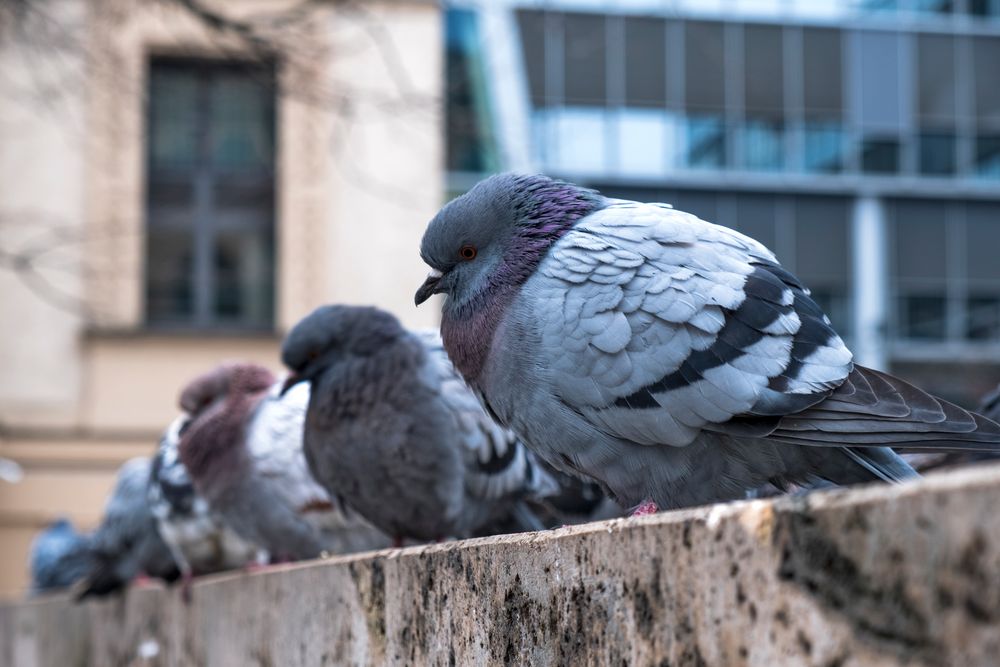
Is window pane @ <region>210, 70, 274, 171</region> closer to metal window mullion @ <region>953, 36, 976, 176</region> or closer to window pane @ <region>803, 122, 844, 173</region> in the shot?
window pane @ <region>803, 122, 844, 173</region>

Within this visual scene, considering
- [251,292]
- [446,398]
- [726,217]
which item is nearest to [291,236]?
[251,292]

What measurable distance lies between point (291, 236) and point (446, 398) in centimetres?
1271

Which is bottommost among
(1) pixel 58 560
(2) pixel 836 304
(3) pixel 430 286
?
(1) pixel 58 560

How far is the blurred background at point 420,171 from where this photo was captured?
16359 mm

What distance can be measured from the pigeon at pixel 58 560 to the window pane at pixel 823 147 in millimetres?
12197

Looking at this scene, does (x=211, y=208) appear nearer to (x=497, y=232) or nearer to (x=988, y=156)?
(x=988, y=156)

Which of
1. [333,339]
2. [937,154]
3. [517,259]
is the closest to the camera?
[517,259]

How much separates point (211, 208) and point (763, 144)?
778 centimetres

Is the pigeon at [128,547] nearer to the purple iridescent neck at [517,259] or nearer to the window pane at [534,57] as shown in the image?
the purple iridescent neck at [517,259]

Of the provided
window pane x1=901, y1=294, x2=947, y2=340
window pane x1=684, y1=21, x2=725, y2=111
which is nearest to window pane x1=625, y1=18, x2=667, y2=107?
window pane x1=684, y1=21, x2=725, y2=111

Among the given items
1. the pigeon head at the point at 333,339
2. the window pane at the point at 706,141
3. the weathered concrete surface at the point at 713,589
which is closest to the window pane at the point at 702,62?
the window pane at the point at 706,141

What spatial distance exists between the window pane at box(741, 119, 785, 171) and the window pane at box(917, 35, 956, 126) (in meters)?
2.10

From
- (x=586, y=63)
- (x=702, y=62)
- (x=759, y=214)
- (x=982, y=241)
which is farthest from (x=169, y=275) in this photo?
(x=982, y=241)

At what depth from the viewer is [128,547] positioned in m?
7.29
